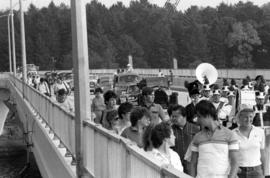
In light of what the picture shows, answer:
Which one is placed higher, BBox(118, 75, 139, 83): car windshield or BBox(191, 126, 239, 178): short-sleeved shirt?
BBox(191, 126, 239, 178): short-sleeved shirt

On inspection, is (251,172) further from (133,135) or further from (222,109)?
(222,109)

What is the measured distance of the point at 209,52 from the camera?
108m

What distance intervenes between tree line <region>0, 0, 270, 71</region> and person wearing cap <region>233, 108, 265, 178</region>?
85273 mm

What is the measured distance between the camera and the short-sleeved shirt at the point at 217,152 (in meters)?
6.21

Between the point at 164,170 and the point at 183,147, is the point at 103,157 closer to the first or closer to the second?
the point at 183,147

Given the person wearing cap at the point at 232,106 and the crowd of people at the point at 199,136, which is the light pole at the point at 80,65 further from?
the person wearing cap at the point at 232,106

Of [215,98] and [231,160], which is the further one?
[215,98]

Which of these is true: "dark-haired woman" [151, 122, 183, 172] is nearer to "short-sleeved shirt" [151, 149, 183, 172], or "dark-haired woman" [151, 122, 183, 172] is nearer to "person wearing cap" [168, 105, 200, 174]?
"short-sleeved shirt" [151, 149, 183, 172]

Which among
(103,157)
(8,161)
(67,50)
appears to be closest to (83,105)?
(103,157)

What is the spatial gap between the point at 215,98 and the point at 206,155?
6749mm

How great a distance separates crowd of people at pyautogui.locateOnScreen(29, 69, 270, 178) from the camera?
6.16 metres

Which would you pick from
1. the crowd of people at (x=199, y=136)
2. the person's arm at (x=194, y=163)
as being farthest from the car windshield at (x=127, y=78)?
the person's arm at (x=194, y=163)

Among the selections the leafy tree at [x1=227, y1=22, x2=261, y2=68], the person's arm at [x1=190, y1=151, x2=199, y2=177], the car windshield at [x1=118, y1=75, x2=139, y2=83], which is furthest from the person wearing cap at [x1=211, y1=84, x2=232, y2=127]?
the leafy tree at [x1=227, y1=22, x2=261, y2=68]

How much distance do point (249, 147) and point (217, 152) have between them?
1.69 m
